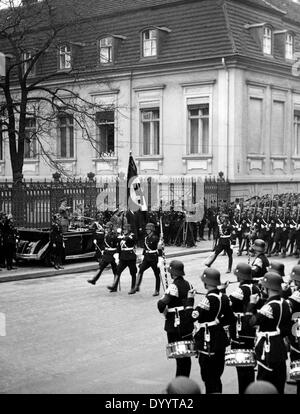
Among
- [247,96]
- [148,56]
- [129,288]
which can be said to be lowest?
[129,288]

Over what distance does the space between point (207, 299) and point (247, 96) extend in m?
25.2

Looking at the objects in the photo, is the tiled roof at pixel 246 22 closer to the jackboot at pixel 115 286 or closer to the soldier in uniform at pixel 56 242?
the soldier in uniform at pixel 56 242

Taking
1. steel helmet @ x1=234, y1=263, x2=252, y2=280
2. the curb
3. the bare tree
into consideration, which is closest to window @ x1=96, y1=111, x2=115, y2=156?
the bare tree

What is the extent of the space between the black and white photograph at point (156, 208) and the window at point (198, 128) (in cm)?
9

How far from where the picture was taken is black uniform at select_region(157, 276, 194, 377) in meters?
8.73

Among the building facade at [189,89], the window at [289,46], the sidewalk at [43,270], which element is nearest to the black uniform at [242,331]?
the sidewalk at [43,270]

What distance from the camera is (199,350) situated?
27.0ft

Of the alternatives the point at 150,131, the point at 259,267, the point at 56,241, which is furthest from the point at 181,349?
the point at 150,131

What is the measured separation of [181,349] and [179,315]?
50cm

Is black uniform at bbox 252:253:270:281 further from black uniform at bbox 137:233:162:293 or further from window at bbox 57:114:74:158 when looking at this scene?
window at bbox 57:114:74:158

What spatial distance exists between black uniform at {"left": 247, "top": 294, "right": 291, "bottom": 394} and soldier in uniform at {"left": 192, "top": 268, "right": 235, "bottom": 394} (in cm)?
49

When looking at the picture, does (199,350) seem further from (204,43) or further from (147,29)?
(147,29)

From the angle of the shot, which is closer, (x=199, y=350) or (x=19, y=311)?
(x=199, y=350)
